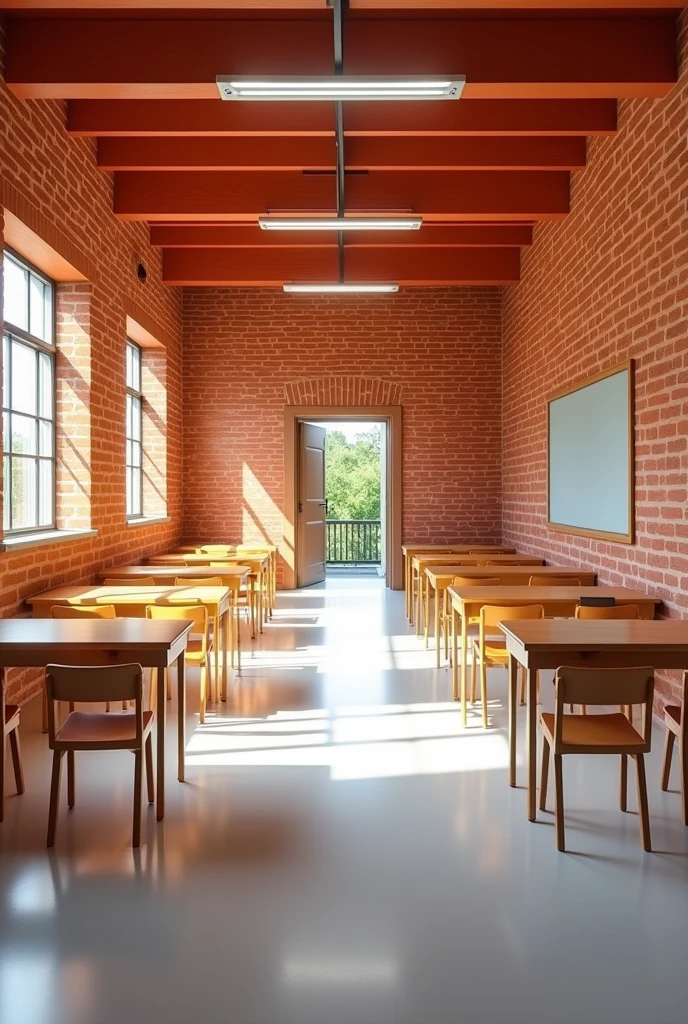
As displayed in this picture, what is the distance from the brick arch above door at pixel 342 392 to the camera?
34.1 ft

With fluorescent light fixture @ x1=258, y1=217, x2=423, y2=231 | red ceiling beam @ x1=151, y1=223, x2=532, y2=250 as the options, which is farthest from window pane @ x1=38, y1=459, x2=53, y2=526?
red ceiling beam @ x1=151, y1=223, x2=532, y2=250

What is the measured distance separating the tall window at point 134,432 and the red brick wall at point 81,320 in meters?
0.70

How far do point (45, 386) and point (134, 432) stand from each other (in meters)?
2.83

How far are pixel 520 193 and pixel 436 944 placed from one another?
20.7 feet

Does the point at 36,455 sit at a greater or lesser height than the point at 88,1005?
greater

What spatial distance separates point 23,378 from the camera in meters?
5.50

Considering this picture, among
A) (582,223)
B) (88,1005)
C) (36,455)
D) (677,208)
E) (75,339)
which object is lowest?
(88,1005)

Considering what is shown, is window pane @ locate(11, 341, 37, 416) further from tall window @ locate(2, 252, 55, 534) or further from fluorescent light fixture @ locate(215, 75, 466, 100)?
fluorescent light fixture @ locate(215, 75, 466, 100)

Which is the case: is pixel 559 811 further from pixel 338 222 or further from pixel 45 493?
pixel 338 222

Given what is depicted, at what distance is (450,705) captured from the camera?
16.3 ft

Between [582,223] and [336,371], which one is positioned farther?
[336,371]

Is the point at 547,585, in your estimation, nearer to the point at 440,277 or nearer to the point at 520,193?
the point at 520,193

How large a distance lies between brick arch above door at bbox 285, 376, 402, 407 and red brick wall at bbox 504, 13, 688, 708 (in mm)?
2944

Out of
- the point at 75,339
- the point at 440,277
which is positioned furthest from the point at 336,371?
the point at 75,339
